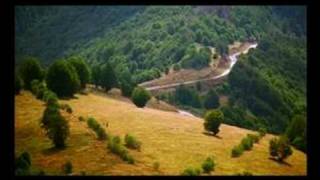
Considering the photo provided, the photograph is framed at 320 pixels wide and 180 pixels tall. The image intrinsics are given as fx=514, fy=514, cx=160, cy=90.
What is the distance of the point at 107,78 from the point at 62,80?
738 centimetres

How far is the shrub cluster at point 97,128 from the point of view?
1697cm

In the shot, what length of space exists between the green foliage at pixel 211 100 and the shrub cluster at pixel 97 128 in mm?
39390

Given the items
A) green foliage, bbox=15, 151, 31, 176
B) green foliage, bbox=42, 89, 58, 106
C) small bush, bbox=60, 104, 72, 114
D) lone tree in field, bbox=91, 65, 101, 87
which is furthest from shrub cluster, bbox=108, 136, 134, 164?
lone tree in field, bbox=91, 65, 101, 87

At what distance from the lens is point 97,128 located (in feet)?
56.9

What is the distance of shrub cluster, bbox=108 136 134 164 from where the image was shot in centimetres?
1550

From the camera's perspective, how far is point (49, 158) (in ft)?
48.2

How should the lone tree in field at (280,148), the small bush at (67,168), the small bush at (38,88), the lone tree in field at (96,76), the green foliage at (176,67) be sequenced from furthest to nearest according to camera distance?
the green foliage at (176,67), the lone tree in field at (96,76), the small bush at (38,88), the lone tree in field at (280,148), the small bush at (67,168)

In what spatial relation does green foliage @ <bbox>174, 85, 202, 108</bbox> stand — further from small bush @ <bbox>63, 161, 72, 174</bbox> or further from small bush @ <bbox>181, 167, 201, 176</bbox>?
small bush @ <bbox>63, 161, 72, 174</bbox>

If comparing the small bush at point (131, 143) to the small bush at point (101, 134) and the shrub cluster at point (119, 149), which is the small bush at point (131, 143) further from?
the small bush at point (101, 134)

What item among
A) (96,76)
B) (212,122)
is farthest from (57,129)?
(96,76)

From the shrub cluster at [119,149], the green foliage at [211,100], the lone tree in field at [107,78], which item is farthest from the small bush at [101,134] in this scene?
the green foliage at [211,100]

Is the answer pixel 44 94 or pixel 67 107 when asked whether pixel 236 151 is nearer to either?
pixel 67 107
